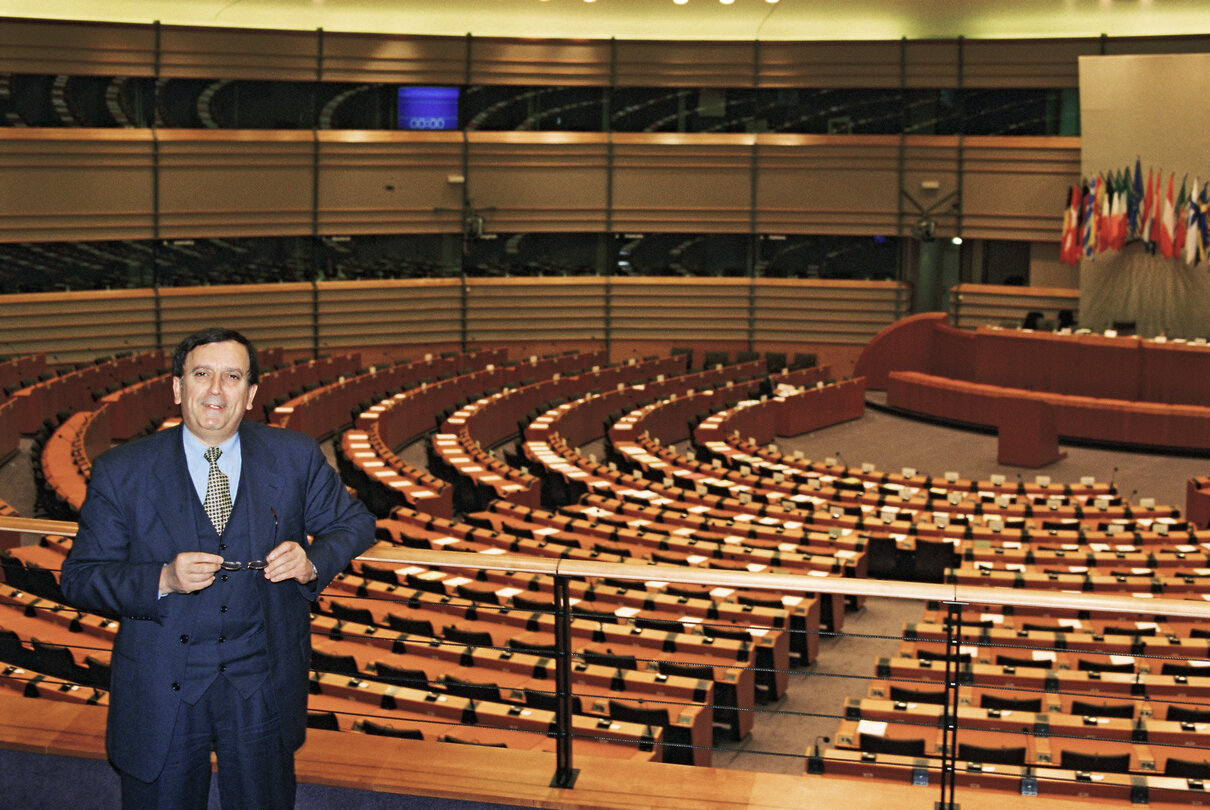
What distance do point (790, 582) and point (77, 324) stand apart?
999 inches

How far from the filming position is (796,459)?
60.9ft

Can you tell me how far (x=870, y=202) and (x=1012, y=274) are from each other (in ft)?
13.3

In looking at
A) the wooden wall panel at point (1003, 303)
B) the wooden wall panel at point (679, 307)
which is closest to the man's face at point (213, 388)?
the wooden wall panel at point (1003, 303)

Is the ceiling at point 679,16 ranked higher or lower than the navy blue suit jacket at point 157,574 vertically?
higher

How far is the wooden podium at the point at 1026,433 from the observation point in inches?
824

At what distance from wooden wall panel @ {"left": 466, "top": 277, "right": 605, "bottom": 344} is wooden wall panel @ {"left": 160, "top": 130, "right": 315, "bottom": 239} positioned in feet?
14.3

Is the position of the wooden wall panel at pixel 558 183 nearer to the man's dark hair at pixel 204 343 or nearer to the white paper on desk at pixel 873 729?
the white paper on desk at pixel 873 729

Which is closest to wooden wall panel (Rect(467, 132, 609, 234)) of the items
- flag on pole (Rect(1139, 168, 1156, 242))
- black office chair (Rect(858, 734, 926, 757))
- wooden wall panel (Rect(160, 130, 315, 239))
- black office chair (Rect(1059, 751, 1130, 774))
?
wooden wall panel (Rect(160, 130, 315, 239))

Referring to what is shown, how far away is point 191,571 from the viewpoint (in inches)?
114

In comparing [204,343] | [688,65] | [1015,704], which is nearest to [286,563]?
[204,343]

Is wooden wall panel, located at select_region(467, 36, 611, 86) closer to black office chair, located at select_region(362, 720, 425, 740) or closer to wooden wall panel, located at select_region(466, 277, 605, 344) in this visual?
wooden wall panel, located at select_region(466, 277, 605, 344)

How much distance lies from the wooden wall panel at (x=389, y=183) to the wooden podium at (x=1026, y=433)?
13736 millimetres

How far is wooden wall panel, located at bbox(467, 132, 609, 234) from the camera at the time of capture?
29.3 metres

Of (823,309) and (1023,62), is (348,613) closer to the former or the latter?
(823,309)
